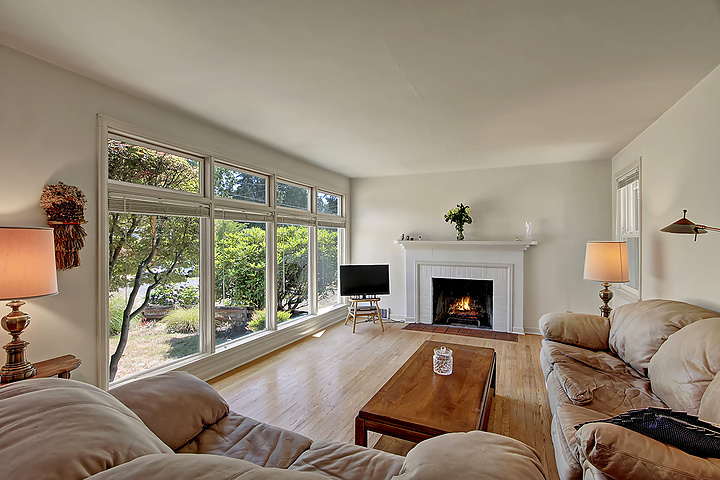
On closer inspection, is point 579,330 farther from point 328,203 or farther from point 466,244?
point 328,203

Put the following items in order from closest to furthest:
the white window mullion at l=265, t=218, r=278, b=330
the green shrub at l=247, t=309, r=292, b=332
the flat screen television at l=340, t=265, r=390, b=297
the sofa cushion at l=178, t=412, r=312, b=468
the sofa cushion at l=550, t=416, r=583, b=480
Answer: the sofa cushion at l=178, t=412, r=312, b=468 < the sofa cushion at l=550, t=416, r=583, b=480 < the green shrub at l=247, t=309, r=292, b=332 < the white window mullion at l=265, t=218, r=278, b=330 < the flat screen television at l=340, t=265, r=390, b=297

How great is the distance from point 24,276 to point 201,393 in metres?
1.16

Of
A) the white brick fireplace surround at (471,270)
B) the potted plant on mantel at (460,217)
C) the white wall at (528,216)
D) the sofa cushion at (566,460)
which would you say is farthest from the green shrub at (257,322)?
the sofa cushion at (566,460)

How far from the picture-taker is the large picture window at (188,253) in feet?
9.10

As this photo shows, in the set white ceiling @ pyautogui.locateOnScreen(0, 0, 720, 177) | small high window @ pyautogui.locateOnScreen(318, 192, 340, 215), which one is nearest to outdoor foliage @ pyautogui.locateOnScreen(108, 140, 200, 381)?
white ceiling @ pyautogui.locateOnScreen(0, 0, 720, 177)

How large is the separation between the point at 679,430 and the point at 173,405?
203 centimetres

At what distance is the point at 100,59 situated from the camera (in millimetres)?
2174

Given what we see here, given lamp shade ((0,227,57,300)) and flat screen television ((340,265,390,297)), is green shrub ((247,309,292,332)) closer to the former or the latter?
flat screen television ((340,265,390,297))

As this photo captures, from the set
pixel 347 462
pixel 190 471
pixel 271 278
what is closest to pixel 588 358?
pixel 347 462

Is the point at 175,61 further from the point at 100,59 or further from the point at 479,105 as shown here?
the point at 479,105

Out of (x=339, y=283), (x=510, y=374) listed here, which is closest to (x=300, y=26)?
(x=510, y=374)

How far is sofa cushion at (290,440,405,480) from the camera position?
1175mm

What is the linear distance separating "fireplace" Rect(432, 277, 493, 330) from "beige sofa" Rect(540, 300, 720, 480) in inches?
94.8

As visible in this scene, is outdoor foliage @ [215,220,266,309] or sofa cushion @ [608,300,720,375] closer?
sofa cushion @ [608,300,720,375]
